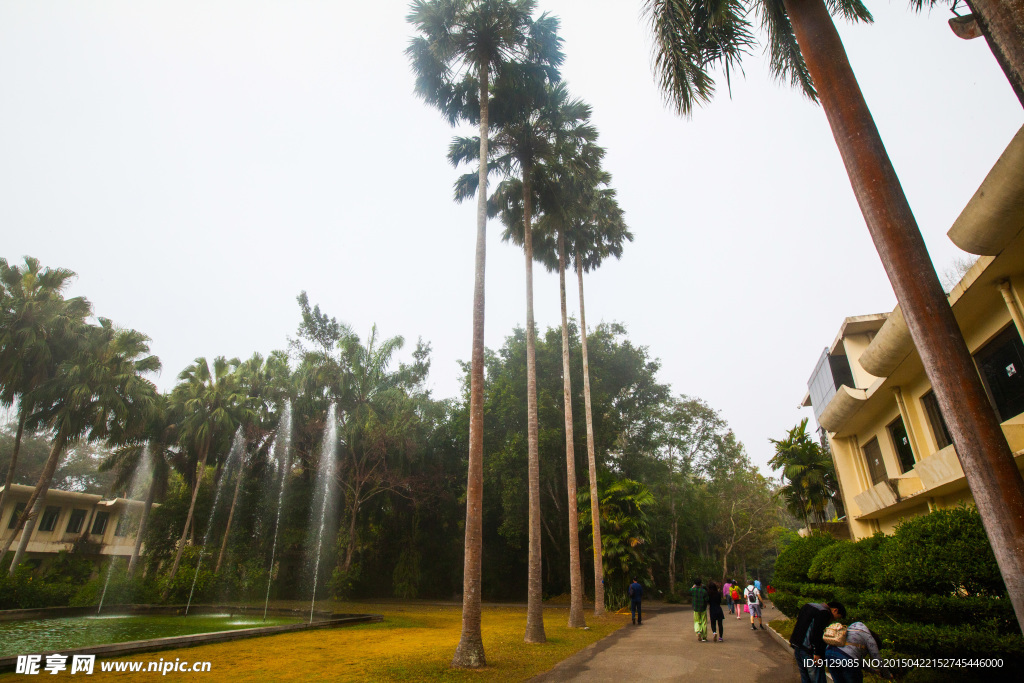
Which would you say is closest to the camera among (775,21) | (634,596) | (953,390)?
(953,390)

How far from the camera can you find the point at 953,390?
4707 mm

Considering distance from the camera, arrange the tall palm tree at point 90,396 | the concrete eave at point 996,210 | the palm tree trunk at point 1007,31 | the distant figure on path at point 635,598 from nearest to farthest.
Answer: the palm tree trunk at point 1007,31 < the concrete eave at point 996,210 < the distant figure on path at point 635,598 < the tall palm tree at point 90,396

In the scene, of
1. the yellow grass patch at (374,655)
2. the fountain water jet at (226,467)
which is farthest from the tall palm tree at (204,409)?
the yellow grass patch at (374,655)

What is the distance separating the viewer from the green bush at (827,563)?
12941mm

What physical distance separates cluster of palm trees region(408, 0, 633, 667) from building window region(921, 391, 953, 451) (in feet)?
35.0

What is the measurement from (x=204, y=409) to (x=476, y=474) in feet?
87.7

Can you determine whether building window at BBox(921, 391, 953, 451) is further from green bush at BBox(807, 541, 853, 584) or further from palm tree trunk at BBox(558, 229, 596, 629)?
palm tree trunk at BBox(558, 229, 596, 629)

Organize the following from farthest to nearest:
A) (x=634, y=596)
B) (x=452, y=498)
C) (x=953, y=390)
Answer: (x=452, y=498), (x=634, y=596), (x=953, y=390)

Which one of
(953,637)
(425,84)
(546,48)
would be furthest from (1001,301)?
(425,84)

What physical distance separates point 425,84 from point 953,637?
1773cm

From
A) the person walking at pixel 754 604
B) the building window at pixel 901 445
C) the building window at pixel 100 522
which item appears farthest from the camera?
the building window at pixel 100 522

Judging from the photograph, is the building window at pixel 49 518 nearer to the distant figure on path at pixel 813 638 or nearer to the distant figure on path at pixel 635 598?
the distant figure on path at pixel 635 598

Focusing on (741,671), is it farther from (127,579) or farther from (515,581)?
(127,579)

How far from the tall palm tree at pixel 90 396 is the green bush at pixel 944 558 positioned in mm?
31452
